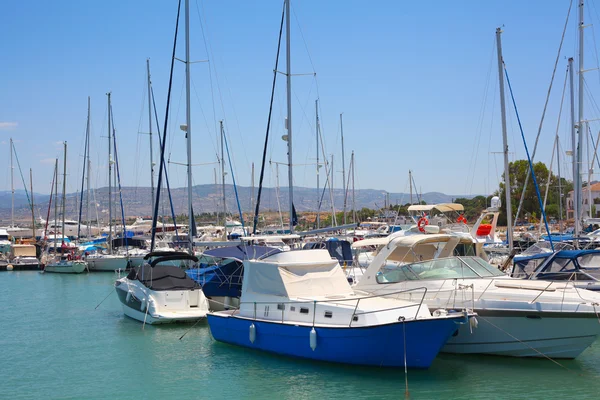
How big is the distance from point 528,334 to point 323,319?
5.39 metres

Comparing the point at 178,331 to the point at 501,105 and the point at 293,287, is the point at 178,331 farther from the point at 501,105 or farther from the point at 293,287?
the point at 501,105

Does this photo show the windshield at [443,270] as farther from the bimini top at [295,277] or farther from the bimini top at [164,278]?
the bimini top at [164,278]

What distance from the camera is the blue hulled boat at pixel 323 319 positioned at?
16.8 metres

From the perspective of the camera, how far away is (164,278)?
25.9m

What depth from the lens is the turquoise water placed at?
52.9ft

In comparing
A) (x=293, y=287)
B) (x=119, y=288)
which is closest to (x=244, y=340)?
(x=293, y=287)

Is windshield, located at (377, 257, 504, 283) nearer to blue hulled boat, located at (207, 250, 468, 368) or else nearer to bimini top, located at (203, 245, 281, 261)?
blue hulled boat, located at (207, 250, 468, 368)

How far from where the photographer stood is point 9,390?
17.3 meters

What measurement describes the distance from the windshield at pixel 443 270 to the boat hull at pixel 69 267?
3856cm

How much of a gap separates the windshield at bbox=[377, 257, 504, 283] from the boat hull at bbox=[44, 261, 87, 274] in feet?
127

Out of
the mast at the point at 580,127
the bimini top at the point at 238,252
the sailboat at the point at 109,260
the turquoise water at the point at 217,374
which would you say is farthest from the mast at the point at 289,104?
the sailboat at the point at 109,260

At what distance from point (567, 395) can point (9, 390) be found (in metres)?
13.7

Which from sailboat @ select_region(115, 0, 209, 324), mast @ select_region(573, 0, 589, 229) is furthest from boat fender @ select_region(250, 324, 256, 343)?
mast @ select_region(573, 0, 589, 229)

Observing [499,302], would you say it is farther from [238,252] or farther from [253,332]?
[238,252]
